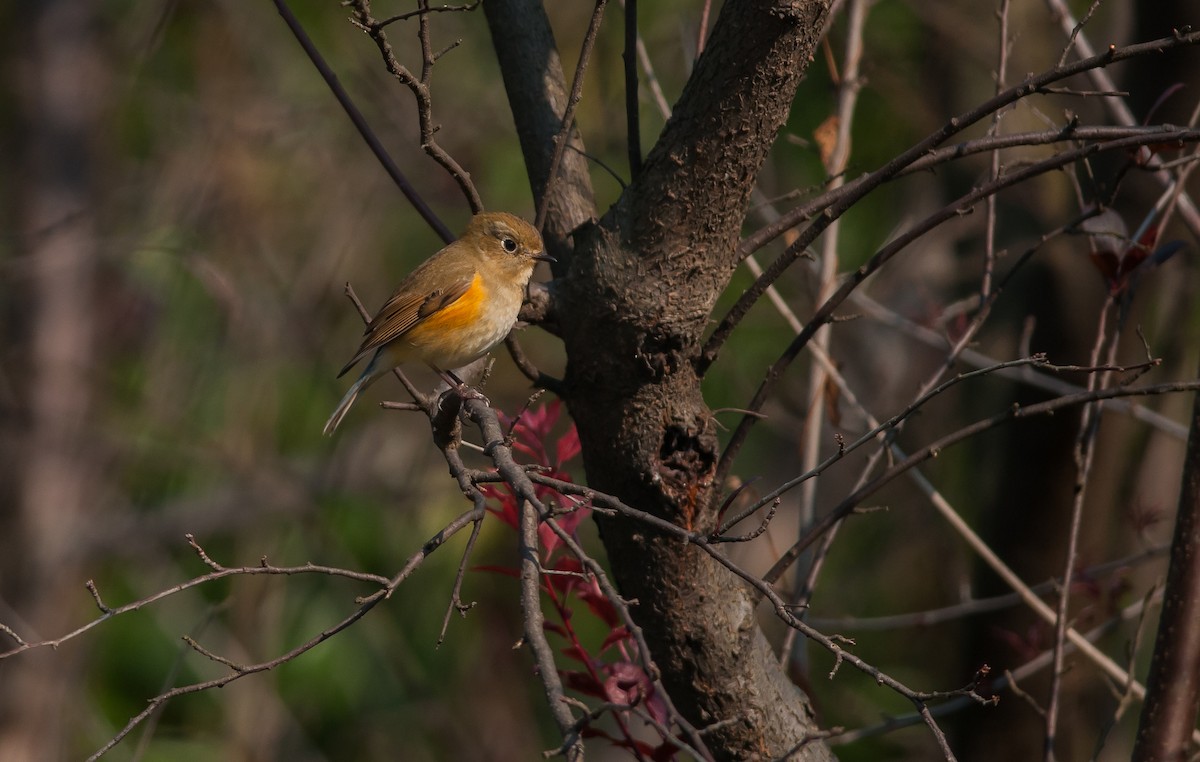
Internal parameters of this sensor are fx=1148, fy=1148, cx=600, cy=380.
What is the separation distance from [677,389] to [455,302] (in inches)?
71.5

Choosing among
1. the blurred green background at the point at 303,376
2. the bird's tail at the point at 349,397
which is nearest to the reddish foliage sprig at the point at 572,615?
the bird's tail at the point at 349,397

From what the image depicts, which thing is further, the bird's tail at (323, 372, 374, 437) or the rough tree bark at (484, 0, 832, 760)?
the bird's tail at (323, 372, 374, 437)

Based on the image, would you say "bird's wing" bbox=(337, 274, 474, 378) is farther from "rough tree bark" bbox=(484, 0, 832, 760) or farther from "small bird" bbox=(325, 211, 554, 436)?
"rough tree bark" bbox=(484, 0, 832, 760)

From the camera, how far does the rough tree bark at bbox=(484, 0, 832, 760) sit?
2.19 m

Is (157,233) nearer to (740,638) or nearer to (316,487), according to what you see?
(316,487)


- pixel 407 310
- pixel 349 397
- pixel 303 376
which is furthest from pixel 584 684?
pixel 303 376

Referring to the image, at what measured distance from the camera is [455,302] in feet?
13.0

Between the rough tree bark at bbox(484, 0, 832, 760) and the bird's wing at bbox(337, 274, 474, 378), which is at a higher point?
the bird's wing at bbox(337, 274, 474, 378)

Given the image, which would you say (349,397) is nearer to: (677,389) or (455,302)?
(455,302)

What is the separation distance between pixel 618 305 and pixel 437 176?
20.5 ft

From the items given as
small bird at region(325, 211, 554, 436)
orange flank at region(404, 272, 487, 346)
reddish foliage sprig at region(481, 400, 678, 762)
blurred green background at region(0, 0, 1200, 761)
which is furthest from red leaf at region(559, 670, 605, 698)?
blurred green background at region(0, 0, 1200, 761)

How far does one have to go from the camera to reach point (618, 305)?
226cm

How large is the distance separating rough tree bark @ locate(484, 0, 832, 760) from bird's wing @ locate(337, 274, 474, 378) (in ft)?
5.52

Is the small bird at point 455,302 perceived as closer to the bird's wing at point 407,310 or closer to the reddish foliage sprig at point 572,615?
the bird's wing at point 407,310
